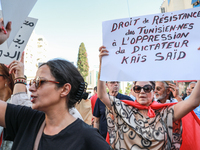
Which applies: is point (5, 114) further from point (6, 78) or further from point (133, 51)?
point (133, 51)

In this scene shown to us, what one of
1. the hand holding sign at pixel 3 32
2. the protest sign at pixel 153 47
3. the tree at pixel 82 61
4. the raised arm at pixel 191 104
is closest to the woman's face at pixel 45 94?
the hand holding sign at pixel 3 32

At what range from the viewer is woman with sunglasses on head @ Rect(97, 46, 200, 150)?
206 cm

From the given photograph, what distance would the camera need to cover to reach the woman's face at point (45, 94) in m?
1.44

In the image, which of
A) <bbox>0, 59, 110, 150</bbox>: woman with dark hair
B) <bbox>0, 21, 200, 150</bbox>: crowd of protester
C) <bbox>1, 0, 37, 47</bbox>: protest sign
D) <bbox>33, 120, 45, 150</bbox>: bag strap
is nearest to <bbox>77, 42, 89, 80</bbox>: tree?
<bbox>0, 21, 200, 150</bbox>: crowd of protester

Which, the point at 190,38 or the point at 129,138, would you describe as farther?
the point at 129,138

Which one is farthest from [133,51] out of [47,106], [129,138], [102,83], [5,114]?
[5,114]

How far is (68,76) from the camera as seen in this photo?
154 centimetres

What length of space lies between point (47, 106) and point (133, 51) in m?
1.19

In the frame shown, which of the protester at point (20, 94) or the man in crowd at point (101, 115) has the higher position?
the protester at point (20, 94)

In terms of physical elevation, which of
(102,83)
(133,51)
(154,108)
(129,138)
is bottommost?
(129,138)

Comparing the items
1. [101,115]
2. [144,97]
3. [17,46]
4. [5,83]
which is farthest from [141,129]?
[17,46]

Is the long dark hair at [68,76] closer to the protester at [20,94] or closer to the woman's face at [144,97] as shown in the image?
the protester at [20,94]

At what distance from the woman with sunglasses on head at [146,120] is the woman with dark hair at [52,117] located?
2.54 feet

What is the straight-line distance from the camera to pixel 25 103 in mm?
1830
